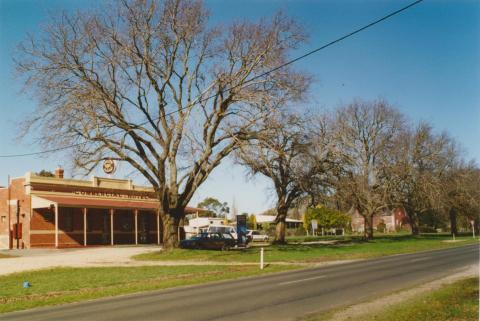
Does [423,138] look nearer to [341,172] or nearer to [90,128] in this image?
[341,172]

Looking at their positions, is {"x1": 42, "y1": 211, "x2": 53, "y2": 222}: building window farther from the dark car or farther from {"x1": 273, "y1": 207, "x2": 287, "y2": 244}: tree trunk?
{"x1": 273, "y1": 207, "x2": 287, "y2": 244}: tree trunk

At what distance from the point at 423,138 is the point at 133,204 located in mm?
31698

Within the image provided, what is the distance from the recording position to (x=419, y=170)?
174 ft

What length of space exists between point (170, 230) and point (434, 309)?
2274 centimetres

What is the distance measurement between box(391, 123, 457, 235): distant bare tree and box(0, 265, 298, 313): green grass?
29441 mm

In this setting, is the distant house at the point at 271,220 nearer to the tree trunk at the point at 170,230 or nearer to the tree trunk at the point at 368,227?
the tree trunk at the point at 368,227

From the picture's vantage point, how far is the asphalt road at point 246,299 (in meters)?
11.0

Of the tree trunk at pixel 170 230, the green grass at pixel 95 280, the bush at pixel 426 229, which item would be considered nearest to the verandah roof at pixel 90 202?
the tree trunk at pixel 170 230

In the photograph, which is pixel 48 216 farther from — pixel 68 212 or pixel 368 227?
pixel 368 227

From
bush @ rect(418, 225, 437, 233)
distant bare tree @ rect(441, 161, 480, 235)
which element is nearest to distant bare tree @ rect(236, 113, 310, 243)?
distant bare tree @ rect(441, 161, 480, 235)

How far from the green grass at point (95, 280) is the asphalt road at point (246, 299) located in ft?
3.87

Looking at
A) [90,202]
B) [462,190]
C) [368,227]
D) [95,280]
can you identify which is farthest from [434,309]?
[462,190]

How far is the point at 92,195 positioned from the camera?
1766 inches

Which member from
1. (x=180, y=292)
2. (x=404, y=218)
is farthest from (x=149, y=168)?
(x=404, y=218)
